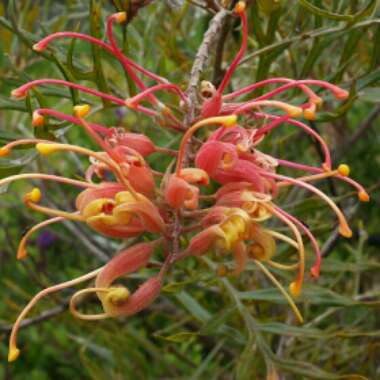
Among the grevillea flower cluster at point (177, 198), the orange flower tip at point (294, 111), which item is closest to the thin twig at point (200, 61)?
the grevillea flower cluster at point (177, 198)

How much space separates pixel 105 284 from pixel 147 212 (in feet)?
0.25

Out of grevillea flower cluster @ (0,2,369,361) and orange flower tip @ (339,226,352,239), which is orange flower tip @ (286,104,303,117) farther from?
orange flower tip @ (339,226,352,239)

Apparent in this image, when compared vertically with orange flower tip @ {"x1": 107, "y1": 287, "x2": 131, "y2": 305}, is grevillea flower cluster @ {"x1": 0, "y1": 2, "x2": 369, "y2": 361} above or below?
above

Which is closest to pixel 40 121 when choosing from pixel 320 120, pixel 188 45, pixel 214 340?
pixel 320 120

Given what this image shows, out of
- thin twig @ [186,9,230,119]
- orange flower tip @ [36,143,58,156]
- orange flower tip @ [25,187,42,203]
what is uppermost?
A: thin twig @ [186,9,230,119]

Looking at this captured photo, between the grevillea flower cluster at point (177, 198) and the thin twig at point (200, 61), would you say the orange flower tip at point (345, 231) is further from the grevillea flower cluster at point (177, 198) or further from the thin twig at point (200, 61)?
the thin twig at point (200, 61)

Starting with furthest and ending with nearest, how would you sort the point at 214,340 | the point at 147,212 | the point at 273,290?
the point at 214,340 < the point at 273,290 < the point at 147,212

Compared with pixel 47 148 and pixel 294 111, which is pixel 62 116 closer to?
pixel 47 148

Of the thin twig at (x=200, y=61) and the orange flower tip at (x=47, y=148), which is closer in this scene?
the orange flower tip at (x=47, y=148)

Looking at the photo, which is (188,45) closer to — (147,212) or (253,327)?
(253,327)

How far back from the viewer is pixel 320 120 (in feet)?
2.68

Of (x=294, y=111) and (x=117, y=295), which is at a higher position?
(x=294, y=111)

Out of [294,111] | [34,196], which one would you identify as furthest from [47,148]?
[294,111]

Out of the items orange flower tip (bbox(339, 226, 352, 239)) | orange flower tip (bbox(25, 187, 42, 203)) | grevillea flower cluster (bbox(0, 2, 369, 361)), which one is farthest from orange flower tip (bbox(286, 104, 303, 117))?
orange flower tip (bbox(25, 187, 42, 203))
